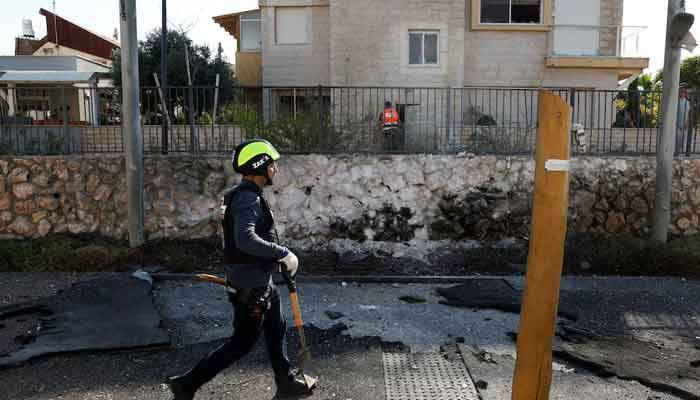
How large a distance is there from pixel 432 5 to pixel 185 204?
45.4ft

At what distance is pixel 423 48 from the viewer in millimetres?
19625

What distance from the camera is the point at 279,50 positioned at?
20.6 meters

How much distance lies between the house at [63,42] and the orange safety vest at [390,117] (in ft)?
87.4

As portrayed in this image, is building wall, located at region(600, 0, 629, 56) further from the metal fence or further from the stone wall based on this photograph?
the stone wall

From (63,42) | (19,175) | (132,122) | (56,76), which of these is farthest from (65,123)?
(63,42)

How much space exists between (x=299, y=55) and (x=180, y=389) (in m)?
18.0

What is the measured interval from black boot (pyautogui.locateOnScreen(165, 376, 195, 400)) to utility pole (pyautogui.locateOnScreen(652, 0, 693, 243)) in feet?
23.0

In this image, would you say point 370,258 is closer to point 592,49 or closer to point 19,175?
point 19,175

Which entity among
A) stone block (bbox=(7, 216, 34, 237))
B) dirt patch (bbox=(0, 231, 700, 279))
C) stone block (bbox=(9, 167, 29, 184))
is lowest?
dirt patch (bbox=(0, 231, 700, 279))

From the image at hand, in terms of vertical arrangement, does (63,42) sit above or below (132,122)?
above

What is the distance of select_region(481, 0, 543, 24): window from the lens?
20.3 meters

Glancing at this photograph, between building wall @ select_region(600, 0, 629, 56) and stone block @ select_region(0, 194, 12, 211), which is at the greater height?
A: building wall @ select_region(600, 0, 629, 56)

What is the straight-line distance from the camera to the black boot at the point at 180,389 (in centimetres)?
367

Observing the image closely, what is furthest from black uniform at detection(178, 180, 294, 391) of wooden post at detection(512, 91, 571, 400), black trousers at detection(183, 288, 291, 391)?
wooden post at detection(512, 91, 571, 400)
